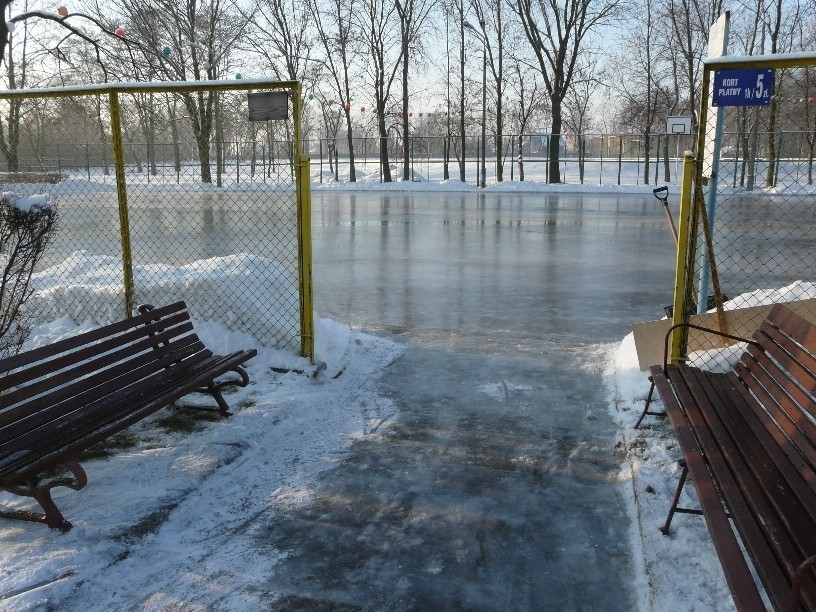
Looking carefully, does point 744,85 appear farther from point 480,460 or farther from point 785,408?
point 480,460

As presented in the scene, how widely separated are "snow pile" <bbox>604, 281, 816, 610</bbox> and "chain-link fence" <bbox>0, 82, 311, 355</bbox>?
268 centimetres

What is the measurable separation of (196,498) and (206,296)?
9.59ft

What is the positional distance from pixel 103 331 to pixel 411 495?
2133 millimetres

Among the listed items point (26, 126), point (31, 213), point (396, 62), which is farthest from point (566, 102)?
point (31, 213)

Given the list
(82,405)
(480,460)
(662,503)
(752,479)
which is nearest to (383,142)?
(480,460)

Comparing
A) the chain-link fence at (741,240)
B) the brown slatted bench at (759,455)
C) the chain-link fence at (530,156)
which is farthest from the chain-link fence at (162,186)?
the chain-link fence at (530,156)

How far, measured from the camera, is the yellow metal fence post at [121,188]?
591cm

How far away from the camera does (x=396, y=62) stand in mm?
39906

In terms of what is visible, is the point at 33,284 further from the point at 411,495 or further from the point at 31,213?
the point at 411,495

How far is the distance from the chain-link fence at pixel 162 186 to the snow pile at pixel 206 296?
1cm

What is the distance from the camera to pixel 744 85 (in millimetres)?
4961

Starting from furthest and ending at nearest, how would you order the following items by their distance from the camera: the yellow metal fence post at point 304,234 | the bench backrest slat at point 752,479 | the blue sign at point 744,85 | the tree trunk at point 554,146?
the tree trunk at point 554,146
the yellow metal fence post at point 304,234
the blue sign at point 744,85
the bench backrest slat at point 752,479

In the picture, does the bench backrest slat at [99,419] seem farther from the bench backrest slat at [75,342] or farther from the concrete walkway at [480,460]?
the concrete walkway at [480,460]

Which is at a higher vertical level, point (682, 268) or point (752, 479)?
point (682, 268)
